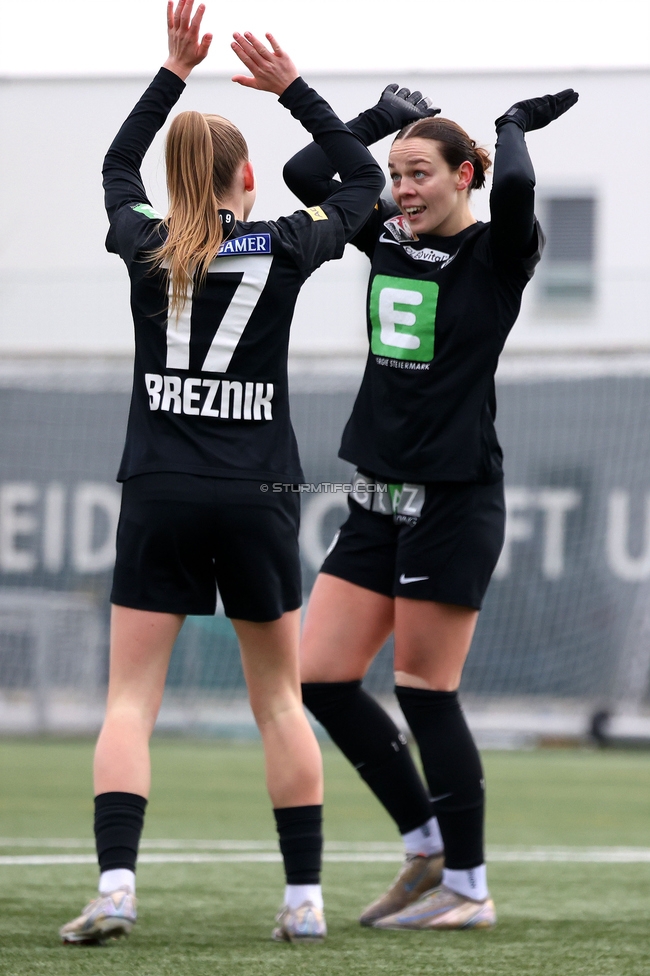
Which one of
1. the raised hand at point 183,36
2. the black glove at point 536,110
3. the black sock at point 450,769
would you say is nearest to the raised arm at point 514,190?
the black glove at point 536,110

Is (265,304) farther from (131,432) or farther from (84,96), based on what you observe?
(84,96)

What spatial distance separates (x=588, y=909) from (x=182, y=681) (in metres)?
7.76

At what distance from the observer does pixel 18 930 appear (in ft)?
10.4

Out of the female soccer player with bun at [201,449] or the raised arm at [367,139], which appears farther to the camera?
the raised arm at [367,139]

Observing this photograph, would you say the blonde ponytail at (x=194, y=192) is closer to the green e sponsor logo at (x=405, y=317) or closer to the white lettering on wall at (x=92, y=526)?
the green e sponsor logo at (x=405, y=317)

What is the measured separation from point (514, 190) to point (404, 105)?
520mm

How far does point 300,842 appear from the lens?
10.2 ft

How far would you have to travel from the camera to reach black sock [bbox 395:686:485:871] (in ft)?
11.0

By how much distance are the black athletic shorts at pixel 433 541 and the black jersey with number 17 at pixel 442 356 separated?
0.05m

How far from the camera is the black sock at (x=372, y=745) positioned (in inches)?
140

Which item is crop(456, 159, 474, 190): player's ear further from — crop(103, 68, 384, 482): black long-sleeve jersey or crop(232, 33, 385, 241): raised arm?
crop(103, 68, 384, 482): black long-sleeve jersey

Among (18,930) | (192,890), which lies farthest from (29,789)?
(18,930)

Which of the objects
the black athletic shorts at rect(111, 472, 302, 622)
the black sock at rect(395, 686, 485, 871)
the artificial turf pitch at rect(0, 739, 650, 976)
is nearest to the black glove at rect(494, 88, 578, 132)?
the black athletic shorts at rect(111, 472, 302, 622)

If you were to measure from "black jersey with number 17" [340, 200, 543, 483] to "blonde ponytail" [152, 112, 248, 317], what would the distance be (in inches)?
23.9
